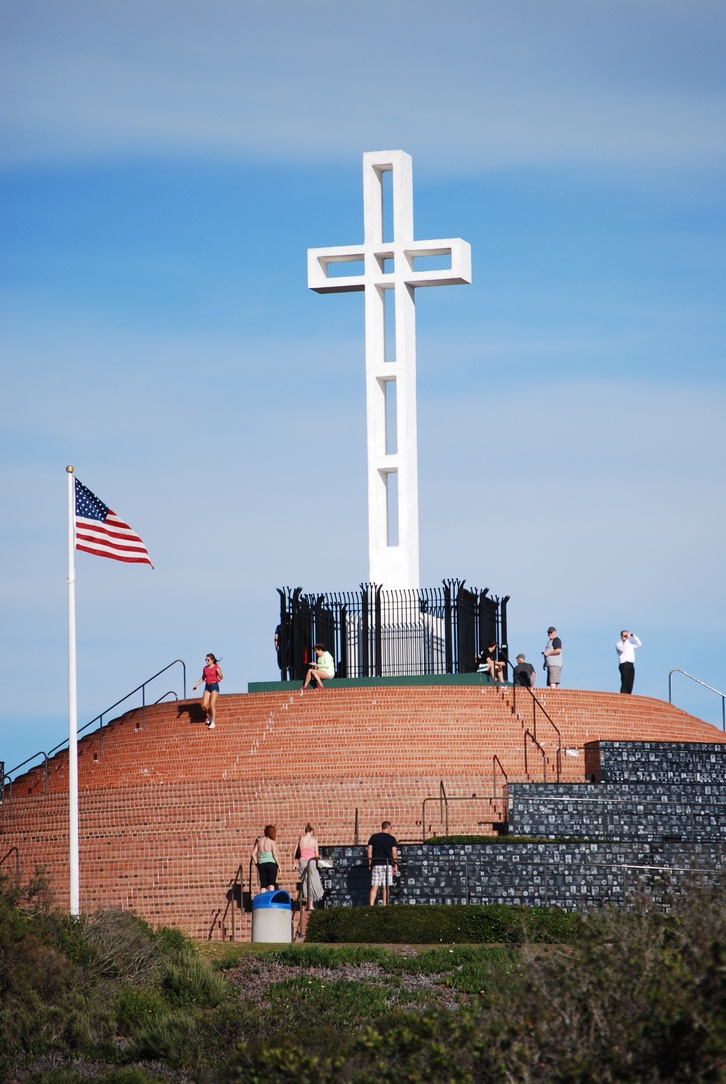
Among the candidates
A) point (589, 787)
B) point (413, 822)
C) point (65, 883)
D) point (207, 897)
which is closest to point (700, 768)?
point (589, 787)

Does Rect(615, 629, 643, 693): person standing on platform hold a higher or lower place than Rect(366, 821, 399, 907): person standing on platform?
higher

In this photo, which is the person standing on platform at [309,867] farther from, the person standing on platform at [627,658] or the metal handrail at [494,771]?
the person standing on platform at [627,658]

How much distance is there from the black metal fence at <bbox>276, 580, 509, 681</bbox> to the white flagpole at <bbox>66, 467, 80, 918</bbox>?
7184 millimetres

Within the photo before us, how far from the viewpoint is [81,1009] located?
55.1ft

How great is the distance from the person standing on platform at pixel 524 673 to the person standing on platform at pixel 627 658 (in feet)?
7.27

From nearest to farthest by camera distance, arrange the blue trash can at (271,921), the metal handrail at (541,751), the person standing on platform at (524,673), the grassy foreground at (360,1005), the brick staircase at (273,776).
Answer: the grassy foreground at (360,1005)
the blue trash can at (271,921)
the brick staircase at (273,776)
the metal handrail at (541,751)
the person standing on platform at (524,673)

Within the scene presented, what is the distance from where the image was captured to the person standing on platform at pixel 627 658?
2920 centimetres

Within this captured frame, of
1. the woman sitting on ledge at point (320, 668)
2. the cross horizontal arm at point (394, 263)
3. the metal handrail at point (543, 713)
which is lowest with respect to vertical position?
the metal handrail at point (543, 713)

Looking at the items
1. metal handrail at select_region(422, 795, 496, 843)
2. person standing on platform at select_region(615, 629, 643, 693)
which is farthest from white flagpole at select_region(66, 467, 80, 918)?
person standing on platform at select_region(615, 629, 643, 693)

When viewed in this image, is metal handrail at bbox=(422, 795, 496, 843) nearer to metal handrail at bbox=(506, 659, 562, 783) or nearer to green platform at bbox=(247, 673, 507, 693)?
metal handrail at bbox=(506, 659, 562, 783)

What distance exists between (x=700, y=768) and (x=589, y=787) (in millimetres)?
2347

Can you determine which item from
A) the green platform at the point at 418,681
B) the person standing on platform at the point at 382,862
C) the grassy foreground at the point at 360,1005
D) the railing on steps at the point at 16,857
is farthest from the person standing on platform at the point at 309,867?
the green platform at the point at 418,681

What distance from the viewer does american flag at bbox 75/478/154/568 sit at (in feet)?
75.1

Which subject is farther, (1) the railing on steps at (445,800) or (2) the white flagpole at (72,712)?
(1) the railing on steps at (445,800)
